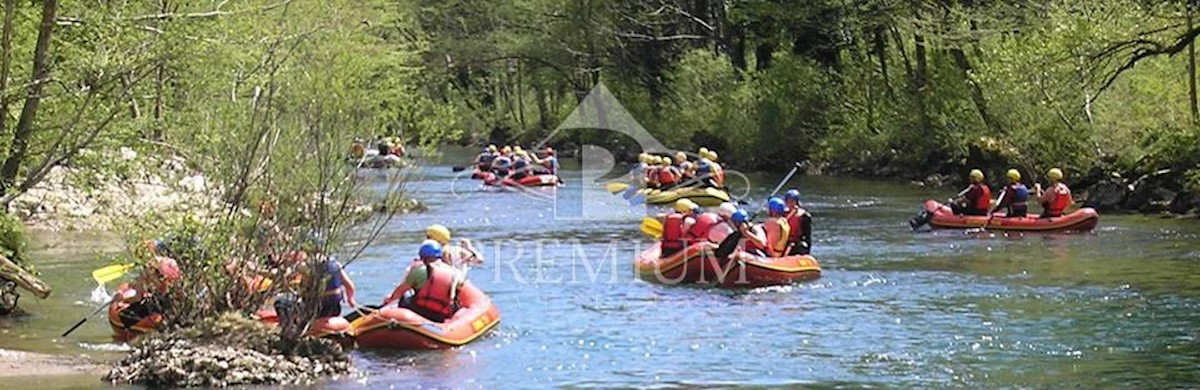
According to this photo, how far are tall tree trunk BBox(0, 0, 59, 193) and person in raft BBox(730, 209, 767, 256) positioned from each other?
8.85 m

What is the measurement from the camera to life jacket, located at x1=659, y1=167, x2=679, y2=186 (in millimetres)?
39250

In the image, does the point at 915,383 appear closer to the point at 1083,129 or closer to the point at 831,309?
the point at 831,309

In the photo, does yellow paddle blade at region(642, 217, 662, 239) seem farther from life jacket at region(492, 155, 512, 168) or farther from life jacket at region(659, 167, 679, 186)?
life jacket at region(492, 155, 512, 168)

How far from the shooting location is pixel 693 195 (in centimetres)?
3725

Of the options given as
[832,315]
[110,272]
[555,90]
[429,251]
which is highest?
[555,90]

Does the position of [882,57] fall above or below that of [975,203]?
above

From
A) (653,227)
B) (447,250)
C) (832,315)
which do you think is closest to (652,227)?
(653,227)

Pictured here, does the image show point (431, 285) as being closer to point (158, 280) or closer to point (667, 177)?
point (158, 280)

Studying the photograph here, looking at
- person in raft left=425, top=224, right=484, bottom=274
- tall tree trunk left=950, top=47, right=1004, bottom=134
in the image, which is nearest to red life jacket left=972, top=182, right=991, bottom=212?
tall tree trunk left=950, top=47, right=1004, bottom=134

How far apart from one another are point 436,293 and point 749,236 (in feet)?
20.4

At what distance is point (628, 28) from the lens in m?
59.8

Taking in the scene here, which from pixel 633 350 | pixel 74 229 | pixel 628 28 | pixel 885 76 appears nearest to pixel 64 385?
pixel 633 350

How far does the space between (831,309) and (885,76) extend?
2710cm

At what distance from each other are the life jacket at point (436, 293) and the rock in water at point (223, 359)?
84.7 inches
